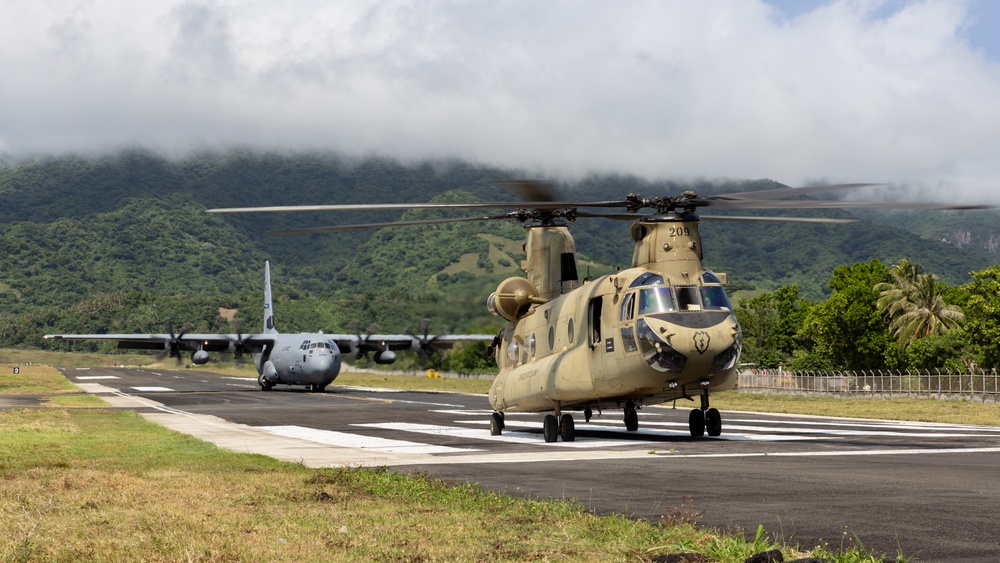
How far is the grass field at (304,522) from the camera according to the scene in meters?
8.49

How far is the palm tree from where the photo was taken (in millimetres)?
96688

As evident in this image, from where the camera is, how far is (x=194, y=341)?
75375 mm

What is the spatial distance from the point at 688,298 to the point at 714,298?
1.93 feet

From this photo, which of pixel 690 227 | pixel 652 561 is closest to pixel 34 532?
pixel 652 561

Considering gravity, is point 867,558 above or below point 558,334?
below

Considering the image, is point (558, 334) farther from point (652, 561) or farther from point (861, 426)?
point (652, 561)

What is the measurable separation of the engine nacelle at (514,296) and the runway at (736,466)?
3.32 meters

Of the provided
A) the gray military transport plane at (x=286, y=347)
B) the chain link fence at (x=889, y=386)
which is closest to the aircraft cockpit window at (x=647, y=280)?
the chain link fence at (x=889, y=386)

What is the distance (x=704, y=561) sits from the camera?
25.7ft

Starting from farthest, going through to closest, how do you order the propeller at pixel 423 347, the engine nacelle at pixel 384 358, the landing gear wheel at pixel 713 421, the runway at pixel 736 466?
the engine nacelle at pixel 384 358 → the propeller at pixel 423 347 → the landing gear wheel at pixel 713 421 → the runway at pixel 736 466

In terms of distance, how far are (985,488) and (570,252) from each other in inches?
579

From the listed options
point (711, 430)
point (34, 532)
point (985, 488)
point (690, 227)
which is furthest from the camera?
point (711, 430)

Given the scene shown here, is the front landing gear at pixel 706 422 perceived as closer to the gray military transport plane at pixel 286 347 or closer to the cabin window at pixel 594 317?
the cabin window at pixel 594 317

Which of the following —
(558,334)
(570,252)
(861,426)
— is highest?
(570,252)
